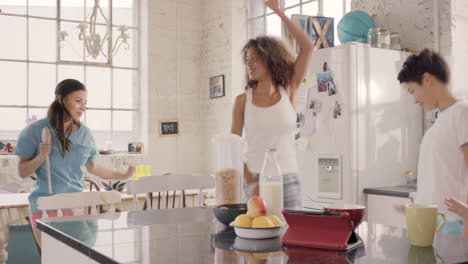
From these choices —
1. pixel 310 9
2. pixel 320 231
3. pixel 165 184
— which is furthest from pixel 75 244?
pixel 310 9

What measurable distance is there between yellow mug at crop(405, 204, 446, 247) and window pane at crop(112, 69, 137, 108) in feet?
19.8

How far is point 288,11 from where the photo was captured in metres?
6.26

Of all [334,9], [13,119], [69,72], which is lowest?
[13,119]

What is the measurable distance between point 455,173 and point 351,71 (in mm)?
1918

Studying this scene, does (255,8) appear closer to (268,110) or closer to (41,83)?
(41,83)

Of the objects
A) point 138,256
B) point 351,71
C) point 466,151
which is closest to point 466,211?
point 466,151

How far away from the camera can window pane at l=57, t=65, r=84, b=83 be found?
6.77m

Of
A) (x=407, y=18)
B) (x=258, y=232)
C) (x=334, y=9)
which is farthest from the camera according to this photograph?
(x=334, y=9)

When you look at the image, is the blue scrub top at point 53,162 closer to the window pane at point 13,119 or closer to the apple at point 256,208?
the apple at point 256,208

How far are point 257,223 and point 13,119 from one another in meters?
5.64

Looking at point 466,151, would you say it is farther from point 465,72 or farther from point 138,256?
point 465,72

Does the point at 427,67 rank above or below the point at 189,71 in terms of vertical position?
below

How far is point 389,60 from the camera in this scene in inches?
161

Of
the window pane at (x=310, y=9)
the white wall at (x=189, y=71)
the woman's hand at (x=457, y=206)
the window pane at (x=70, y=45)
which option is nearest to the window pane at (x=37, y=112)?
the window pane at (x=70, y=45)
